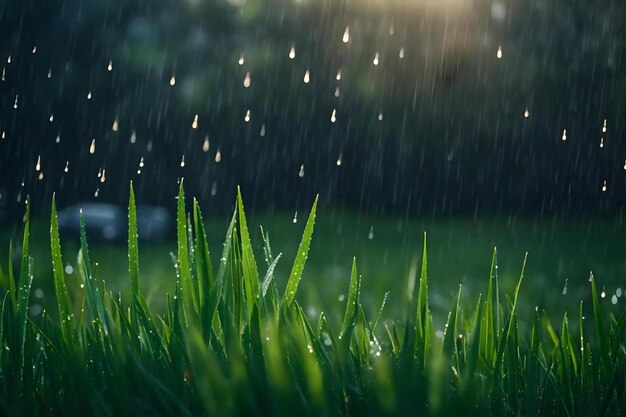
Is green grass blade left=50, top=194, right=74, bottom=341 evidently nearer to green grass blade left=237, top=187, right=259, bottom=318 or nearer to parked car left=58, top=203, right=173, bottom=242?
green grass blade left=237, top=187, right=259, bottom=318

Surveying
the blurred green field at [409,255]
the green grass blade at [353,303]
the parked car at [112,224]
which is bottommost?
the parked car at [112,224]

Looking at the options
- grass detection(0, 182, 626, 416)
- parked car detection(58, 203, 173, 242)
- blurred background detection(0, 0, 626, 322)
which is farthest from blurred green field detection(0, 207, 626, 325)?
grass detection(0, 182, 626, 416)

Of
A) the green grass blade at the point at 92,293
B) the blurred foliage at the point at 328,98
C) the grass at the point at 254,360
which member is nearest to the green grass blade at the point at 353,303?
the grass at the point at 254,360

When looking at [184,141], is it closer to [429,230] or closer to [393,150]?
[393,150]

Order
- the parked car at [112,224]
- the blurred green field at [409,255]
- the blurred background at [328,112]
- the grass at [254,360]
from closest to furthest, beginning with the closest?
1. the grass at [254,360]
2. the blurred green field at [409,255]
3. the parked car at [112,224]
4. the blurred background at [328,112]

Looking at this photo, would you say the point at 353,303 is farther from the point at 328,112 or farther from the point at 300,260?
the point at 328,112

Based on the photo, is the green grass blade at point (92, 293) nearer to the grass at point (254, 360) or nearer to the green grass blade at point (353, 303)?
the grass at point (254, 360)

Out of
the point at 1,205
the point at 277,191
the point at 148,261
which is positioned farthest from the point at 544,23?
the point at 1,205
